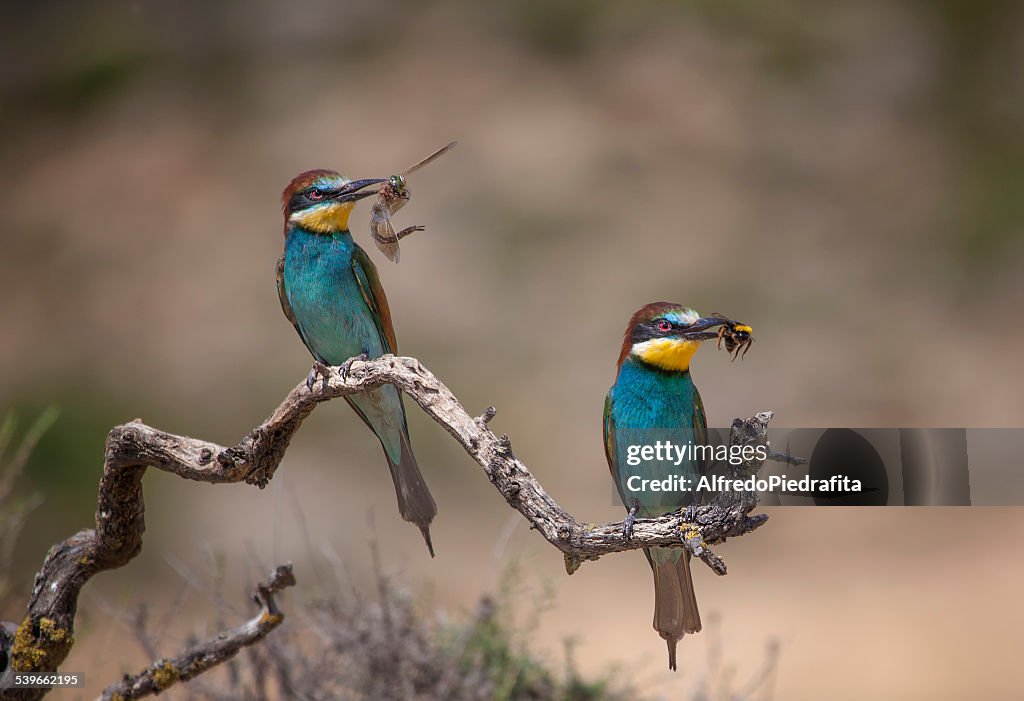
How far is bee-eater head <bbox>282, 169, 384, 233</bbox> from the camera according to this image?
2.11m

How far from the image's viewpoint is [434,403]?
1.57 m

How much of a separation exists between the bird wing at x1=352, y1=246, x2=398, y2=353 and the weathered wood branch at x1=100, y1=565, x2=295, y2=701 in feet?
1.92

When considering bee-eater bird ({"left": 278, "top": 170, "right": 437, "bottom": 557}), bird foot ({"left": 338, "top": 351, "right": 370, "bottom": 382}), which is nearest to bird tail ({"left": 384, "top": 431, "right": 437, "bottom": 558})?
bee-eater bird ({"left": 278, "top": 170, "right": 437, "bottom": 557})

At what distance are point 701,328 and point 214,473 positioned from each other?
36.6 inches

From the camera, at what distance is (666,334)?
1.60m

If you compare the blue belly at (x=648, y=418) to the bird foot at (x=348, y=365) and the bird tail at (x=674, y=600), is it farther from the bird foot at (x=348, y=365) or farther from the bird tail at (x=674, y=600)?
the bird foot at (x=348, y=365)

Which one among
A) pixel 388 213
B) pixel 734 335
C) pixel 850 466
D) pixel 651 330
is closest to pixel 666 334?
pixel 651 330

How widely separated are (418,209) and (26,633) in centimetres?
510

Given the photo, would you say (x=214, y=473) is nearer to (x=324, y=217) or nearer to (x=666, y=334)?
(x=324, y=217)

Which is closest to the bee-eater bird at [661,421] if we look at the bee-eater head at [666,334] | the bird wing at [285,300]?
the bee-eater head at [666,334]

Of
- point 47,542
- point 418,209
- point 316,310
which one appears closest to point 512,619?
point 316,310

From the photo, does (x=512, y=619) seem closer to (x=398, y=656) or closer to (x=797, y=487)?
(x=398, y=656)

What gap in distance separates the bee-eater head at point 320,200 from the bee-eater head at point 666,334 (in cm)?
69

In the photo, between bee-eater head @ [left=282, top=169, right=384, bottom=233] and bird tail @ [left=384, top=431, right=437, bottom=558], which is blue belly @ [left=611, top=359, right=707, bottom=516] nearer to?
bird tail @ [left=384, top=431, right=437, bottom=558]
